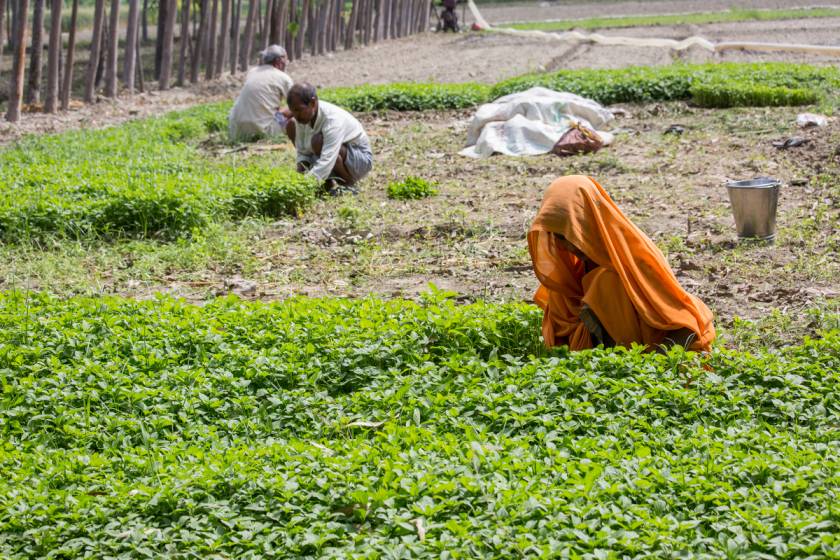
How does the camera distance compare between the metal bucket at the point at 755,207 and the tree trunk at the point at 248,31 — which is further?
the tree trunk at the point at 248,31

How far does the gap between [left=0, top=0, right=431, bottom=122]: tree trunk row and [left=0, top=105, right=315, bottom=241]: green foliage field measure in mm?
4519

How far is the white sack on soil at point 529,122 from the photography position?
503 inches

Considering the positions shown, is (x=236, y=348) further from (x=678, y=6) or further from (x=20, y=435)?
(x=678, y=6)

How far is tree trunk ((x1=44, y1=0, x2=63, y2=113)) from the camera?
15.9 meters

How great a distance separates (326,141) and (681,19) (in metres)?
25.5

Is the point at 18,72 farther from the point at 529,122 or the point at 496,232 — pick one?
the point at 496,232

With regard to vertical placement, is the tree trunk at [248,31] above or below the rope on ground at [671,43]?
below

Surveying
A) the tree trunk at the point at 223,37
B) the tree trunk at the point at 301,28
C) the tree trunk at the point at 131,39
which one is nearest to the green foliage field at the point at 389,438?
the tree trunk at the point at 131,39

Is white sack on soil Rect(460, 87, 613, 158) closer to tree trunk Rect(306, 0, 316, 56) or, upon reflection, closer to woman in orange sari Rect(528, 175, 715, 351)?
woman in orange sari Rect(528, 175, 715, 351)

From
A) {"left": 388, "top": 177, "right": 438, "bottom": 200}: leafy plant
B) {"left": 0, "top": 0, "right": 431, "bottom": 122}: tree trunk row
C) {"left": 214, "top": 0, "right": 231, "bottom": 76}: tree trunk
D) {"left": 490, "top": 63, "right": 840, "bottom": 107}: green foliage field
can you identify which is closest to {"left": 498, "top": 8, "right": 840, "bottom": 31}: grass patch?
{"left": 0, "top": 0, "right": 431, "bottom": 122}: tree trunk row

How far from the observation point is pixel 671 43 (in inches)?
1017

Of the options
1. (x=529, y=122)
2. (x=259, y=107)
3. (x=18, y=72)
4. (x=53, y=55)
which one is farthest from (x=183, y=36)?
(x=529, y=122)

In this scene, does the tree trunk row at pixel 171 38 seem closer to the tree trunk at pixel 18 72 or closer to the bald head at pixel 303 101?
the tree trunk at pixel 18 72

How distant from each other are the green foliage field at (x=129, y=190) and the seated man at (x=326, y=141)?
30 cm
